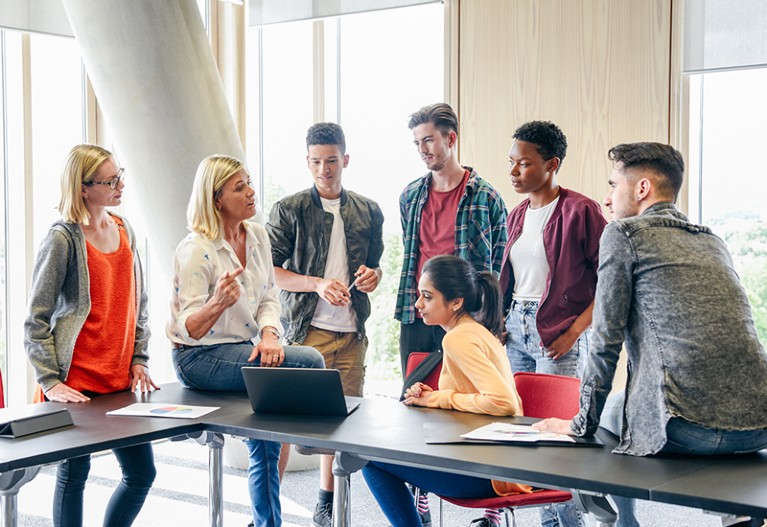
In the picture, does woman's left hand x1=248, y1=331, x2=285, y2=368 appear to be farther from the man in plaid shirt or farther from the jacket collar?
the jacket collar

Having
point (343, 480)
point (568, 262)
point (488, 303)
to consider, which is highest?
point (568, 262)

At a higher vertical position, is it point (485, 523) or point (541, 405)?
point (541, 405)

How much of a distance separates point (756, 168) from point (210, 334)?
11.0ft

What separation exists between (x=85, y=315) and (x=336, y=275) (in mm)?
1282

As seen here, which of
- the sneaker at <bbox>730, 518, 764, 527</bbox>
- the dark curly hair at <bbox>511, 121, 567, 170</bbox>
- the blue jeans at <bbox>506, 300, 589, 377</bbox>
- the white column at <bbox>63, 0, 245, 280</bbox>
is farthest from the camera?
the white column at <bbox>63, 0, 245, 280</bbox>

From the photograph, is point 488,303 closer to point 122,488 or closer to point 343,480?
point 343,480

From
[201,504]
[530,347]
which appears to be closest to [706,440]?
[530,347]

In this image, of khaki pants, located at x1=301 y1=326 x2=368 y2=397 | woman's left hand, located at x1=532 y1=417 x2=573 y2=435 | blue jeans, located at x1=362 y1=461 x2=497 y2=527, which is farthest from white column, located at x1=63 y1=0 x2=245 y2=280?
woman's left hand, located at x1=532 y1=417 x2=573 y2=435

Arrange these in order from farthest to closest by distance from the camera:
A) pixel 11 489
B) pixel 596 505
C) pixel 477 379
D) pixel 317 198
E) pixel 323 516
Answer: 1. pixel 317 198
2. pixel 323 516
3. pixel 477 379
4. pixel 11 489
5. pixel 596 505

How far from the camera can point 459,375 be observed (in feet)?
9.43

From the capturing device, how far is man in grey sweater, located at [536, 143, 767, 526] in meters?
2.13

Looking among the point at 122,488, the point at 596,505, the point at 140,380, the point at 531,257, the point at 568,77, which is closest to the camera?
the point at 596,505

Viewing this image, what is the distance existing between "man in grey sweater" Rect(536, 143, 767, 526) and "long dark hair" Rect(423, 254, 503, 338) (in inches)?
28.1

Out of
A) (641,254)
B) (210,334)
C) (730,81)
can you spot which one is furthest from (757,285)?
(210,334)
